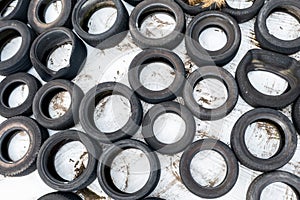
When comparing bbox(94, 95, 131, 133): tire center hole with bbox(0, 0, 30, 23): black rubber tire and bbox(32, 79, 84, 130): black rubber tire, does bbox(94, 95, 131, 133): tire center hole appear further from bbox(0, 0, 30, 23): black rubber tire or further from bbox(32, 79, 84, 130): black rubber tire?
bbox(0, 0, 30, 23): black rubber tire

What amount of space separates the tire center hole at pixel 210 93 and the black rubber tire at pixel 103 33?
0.82m

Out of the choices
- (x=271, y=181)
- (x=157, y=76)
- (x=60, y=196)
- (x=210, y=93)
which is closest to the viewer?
(x=271, y=181)

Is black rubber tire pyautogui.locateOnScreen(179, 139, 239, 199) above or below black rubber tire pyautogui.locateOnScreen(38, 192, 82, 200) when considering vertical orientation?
above

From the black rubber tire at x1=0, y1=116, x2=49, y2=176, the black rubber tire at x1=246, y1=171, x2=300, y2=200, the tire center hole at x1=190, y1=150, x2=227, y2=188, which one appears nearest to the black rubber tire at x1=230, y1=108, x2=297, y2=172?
the black rubber tire at x1=246, y1=171, x2=300, y2=200

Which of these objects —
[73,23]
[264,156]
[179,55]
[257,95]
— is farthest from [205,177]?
[73,23]

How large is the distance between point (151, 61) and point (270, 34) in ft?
3.27

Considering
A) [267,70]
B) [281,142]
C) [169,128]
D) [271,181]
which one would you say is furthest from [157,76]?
[271,181]

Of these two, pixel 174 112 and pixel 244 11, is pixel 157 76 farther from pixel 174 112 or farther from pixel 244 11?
pixel 244 11

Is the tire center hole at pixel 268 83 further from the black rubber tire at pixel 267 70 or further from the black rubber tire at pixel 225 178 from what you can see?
the black rubber tire at pixel 225 178

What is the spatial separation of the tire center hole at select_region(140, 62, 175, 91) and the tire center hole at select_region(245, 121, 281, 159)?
0.78 m

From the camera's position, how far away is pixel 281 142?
295 cm

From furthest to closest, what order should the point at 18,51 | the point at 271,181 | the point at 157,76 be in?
the point at 18,51
the point at 157,76
the point at 271,181

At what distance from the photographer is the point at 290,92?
296cm

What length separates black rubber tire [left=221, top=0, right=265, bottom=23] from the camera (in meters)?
3.20
